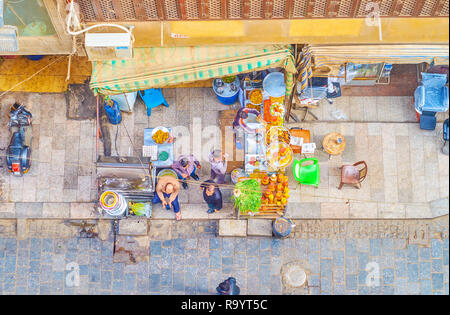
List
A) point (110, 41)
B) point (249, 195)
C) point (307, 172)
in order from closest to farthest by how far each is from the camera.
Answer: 1. point (110, 41)
2. point (249, 195)
3. point (307, 172)

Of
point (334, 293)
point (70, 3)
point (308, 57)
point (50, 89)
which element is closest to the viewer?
point (70, 3)

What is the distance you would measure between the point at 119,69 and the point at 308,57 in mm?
4106

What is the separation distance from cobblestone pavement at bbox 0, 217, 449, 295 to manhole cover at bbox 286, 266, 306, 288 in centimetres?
15

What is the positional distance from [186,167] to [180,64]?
2.44 metres

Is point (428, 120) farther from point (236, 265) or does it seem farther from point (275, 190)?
point (236, 265)

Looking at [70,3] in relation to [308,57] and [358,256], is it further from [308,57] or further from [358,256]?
[358,256]

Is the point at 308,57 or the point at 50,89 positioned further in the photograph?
the point at 50,89

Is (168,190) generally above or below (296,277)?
above

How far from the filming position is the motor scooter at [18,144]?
1004cm

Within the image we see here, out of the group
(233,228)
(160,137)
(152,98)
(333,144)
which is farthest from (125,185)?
(333,144)

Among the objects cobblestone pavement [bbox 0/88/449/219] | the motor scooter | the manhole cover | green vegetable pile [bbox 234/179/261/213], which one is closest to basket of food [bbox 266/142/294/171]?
green vegetable pile [bbox 234/179/261/213]

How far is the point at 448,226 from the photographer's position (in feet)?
33.3

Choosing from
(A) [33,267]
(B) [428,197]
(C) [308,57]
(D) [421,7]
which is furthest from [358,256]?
(A) [33,267]

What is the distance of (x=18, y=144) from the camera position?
33.2ft
